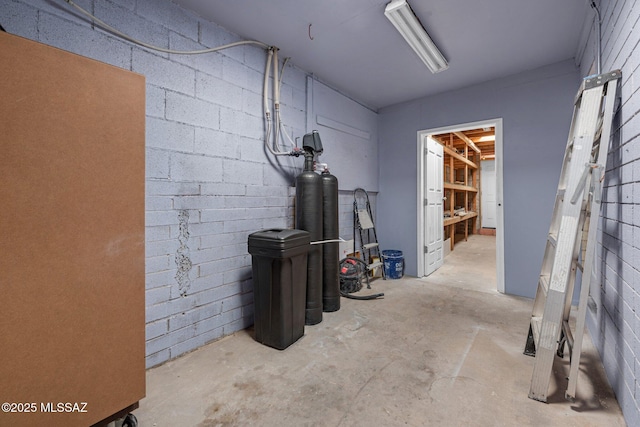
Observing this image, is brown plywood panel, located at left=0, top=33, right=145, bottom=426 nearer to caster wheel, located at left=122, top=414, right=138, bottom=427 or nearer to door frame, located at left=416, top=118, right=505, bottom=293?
caster wheel, located at left=122, top=414, right=138, bottom=427

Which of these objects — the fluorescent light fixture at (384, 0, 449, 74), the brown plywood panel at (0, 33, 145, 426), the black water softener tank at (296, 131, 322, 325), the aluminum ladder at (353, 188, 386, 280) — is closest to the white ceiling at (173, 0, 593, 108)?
the fluorescent light fixture at (384, 0, 449, 74)

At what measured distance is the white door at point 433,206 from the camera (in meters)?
4.03

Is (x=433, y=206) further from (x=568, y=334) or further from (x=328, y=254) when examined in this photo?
(x=568, y=334)

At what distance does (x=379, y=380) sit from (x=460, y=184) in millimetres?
6086

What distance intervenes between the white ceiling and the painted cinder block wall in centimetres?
31

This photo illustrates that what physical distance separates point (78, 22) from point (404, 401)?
9.54 feet

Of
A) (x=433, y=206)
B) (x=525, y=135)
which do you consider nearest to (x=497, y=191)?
(x=525, y=135)

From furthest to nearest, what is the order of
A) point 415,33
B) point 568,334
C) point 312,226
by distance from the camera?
point 312,226 < point 415,33 < point 568,334

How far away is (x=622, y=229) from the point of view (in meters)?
1.46

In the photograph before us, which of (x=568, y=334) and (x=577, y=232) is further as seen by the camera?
(x=568, y=334)

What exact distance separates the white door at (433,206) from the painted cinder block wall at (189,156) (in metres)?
2.56

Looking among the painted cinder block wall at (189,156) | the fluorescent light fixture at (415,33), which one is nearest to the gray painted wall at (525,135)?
the fluorescent light fixture at (415,33)

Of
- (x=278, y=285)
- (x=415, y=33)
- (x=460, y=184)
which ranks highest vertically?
(x=415, y=33)

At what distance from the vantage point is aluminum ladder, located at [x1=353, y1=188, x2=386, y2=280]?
385cm
